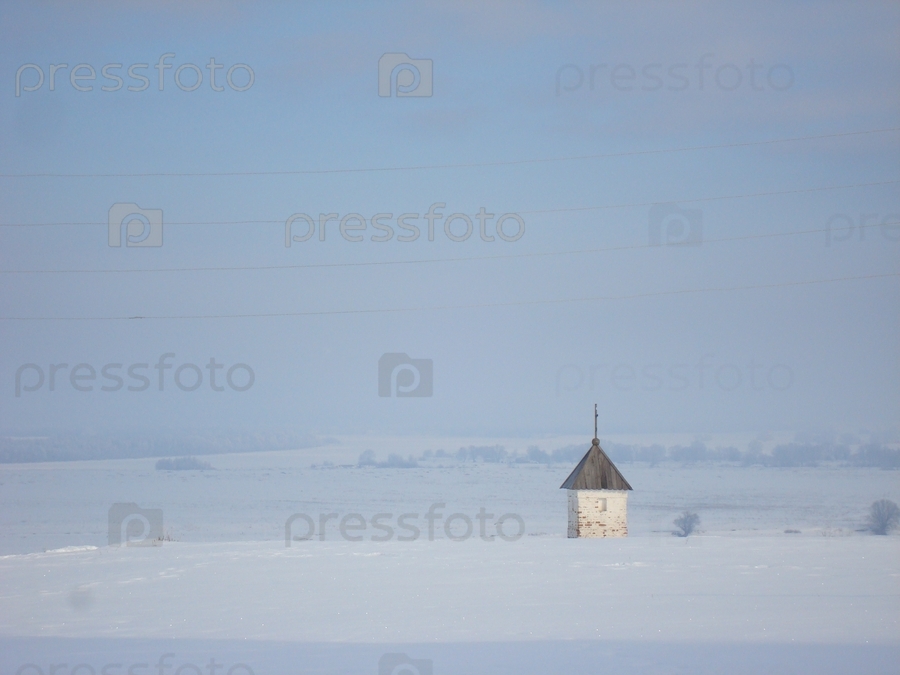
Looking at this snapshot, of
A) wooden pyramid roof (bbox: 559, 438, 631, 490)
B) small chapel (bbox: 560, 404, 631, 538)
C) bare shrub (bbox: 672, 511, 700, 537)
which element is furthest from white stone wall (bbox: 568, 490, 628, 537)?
bare shrub (bbox: 672, 511, 700, 537)

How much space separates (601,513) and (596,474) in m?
1.41

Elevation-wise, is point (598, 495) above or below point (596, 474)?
below

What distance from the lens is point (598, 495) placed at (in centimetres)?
3166

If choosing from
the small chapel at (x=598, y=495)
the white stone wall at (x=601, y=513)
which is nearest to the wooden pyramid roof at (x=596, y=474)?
the small chapel at (x=598, y=495)

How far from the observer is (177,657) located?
49.8 ft

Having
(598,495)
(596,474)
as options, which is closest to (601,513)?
(598,495)

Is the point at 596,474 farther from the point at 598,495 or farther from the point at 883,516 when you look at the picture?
the point at 883,516

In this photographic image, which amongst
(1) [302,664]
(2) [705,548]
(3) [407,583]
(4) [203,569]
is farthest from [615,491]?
(1) [302,664]

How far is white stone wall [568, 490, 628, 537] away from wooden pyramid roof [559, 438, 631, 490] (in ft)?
0.92

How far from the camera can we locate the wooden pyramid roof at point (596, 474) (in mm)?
31469

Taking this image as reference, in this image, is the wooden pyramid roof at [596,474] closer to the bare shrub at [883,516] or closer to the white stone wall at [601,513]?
the white stone wall at [601,513]

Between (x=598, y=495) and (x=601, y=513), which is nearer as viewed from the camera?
(x=598, y=495)

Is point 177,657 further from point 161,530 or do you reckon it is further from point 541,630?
point 161,530

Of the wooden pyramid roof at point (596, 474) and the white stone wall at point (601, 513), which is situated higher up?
the wooden pyramid roof at point (596, 474)
